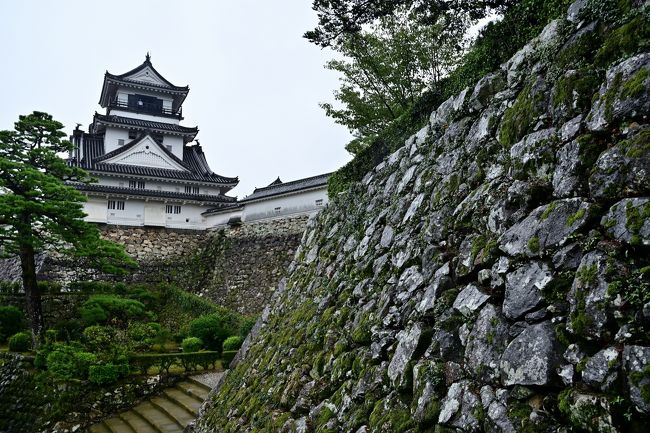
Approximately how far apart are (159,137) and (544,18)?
2709 centimetres

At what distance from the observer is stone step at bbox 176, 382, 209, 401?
34.8 feet

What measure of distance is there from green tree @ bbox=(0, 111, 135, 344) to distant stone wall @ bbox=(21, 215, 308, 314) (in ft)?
18.5

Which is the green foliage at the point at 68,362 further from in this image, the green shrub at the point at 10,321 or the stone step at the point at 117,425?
the green shrub at the point at 10,321

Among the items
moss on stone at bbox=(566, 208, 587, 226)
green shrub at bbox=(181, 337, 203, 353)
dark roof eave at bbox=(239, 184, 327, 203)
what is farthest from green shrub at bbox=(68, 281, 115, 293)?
moss on stone at bbox=(566, 208, 587, 226)

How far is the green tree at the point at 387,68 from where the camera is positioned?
1341cm

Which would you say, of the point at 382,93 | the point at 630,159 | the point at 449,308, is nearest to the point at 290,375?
the point at 449,308

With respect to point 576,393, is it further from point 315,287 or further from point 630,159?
point 315,287

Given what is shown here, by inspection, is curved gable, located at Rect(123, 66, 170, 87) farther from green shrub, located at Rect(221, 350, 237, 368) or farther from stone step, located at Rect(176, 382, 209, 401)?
stone step, located at Rect(176, 382, 209, 401)

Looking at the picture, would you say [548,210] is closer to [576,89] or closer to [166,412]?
[576,89]

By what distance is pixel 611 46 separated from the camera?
300 cm

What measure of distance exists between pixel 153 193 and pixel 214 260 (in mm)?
4867

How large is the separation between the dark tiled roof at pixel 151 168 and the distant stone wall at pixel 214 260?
3.43 m

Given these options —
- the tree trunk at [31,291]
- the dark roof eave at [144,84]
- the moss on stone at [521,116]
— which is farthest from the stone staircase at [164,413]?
the dark roof eave at [144,84]

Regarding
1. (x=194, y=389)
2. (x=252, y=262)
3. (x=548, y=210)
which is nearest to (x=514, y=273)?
(x=548, y=210)
